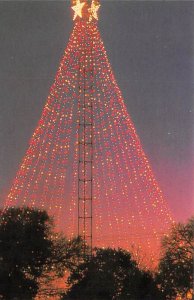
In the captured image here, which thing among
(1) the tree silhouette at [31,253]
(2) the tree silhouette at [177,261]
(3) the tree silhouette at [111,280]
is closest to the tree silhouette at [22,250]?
(1) the tree silhouette at [31,253]

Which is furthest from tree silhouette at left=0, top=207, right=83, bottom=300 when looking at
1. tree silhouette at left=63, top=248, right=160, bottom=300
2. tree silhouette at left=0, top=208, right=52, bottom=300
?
tree silhouette at left=63, top=248, right=160, bottom=300

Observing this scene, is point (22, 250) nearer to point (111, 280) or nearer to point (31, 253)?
point (31, 253)

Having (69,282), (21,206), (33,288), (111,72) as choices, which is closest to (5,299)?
(33,288)

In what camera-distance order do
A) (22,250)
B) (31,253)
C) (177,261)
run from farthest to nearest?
1. (177,261)
2. (31,253)
3. (22,250)

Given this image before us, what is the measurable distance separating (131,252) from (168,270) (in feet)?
11.2

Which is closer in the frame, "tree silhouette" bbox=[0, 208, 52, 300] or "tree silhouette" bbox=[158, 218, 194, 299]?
"tree silhouette" bbox=[158, 218, 194, 299]

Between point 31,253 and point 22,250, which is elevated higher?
point 22,250

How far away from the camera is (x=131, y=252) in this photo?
4306 cm

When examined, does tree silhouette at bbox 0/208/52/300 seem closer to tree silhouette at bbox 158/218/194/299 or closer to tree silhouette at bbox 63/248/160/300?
tree silhouette at bbox 63/248/160/300

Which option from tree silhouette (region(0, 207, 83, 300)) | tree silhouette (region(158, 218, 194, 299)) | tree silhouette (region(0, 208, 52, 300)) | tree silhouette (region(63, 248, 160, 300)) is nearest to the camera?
tree silhouette (region(63, 248, 160, 300))

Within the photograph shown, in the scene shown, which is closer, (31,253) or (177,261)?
(31,253)

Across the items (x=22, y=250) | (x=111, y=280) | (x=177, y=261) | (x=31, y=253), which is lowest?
(x=111, y=280)

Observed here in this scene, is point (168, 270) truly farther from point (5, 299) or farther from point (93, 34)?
point (93, 34)

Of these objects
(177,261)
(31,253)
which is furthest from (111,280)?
(31,253)
